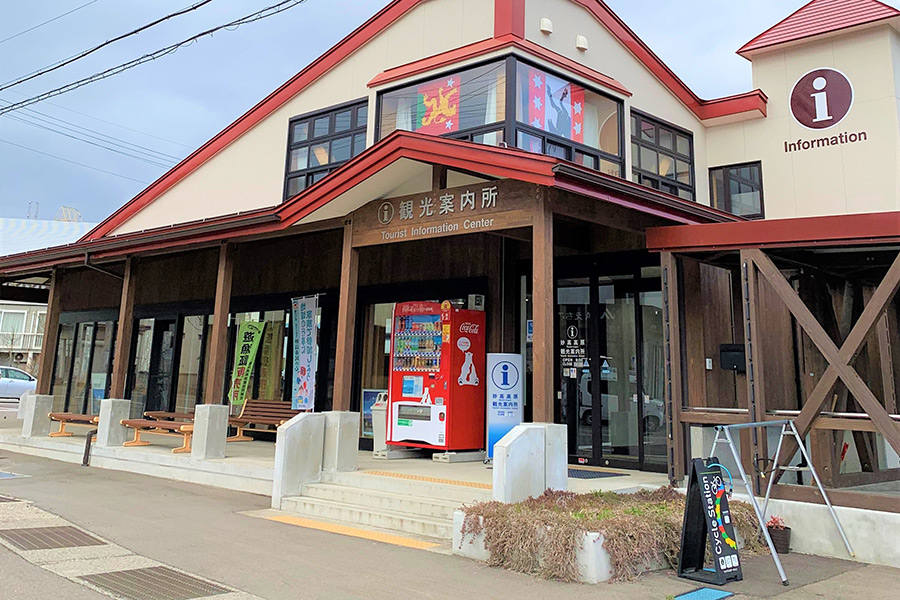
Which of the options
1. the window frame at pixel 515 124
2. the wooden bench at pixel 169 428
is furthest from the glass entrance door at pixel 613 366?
the wooden bench at pixel 169 428

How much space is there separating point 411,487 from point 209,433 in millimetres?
4148

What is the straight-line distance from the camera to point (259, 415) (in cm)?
1348

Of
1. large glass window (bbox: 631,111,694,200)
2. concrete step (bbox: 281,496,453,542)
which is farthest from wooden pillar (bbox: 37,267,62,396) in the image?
large glass window (bbox: 631,111,694,200)

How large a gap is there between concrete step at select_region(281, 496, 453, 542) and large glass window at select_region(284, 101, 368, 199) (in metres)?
6.36

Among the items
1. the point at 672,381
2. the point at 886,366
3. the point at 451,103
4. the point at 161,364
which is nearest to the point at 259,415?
the point at 161,364

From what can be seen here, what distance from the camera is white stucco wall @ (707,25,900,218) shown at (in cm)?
1094

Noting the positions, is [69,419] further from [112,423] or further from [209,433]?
[209,433]

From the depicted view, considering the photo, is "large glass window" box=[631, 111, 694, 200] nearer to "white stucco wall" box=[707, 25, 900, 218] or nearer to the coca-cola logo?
"white stucco wall" box=[707, 25, 900, 218]

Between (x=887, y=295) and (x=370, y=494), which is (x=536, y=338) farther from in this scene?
(x=887, y=295)

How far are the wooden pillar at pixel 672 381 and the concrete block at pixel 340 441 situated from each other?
3882mm

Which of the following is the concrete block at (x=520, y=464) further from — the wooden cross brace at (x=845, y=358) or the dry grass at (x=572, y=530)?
the wooden cross brace at (x=845, y=358)

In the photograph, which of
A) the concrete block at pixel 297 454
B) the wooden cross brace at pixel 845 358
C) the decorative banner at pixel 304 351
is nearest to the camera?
the wooden cross brace at pixel 845 358

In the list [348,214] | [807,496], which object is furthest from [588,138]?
[807,496]

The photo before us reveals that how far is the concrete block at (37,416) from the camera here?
1391 cm
